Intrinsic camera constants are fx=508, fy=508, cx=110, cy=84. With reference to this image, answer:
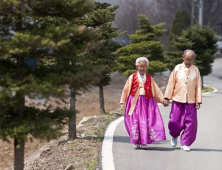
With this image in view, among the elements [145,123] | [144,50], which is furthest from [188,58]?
[144,50]

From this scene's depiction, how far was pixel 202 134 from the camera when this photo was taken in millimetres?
11266

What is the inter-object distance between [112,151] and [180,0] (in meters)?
57.3

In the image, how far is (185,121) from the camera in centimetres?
922

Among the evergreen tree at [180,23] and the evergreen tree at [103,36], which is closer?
the evergreen tree at [103,36]

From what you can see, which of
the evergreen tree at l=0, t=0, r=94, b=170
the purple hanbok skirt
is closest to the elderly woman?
the purple hanbok skirt

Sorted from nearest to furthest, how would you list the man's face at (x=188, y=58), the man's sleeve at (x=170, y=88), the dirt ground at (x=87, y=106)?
the man's face at (x=188, y=58) → the man's sleeve at (x=170, y=88) → the dirt ground at (x=87, y=106)

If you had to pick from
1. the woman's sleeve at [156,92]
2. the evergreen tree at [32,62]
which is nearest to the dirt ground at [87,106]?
the woman's sleeve at [156,92]

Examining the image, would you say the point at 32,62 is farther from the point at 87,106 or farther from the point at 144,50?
the point at 87,106

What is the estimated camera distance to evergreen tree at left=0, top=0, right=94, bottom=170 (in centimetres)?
532

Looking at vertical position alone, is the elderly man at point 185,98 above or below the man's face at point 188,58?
below

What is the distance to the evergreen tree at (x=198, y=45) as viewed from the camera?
27.0 m

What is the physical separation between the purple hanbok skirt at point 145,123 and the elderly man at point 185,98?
0.29m

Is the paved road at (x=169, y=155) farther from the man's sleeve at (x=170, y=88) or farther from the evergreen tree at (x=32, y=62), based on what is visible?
the evergreen tree at (x=32, y=62)

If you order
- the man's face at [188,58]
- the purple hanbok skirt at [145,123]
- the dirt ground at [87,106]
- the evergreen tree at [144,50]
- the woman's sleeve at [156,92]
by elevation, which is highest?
the evergreen tree at [144,50]
